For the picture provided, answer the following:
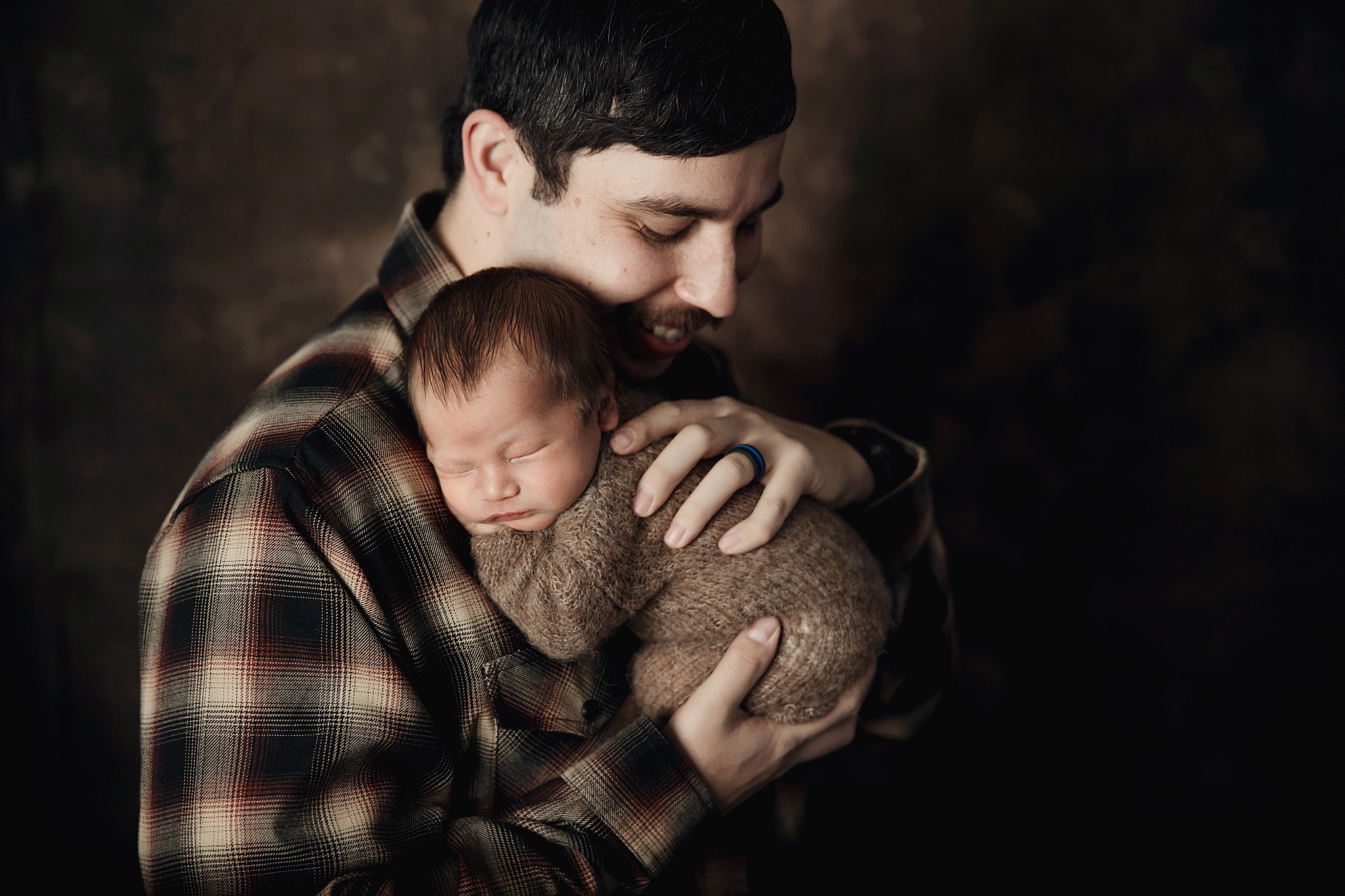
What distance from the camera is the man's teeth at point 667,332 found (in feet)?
4.67

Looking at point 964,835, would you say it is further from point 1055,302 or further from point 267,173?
point 267,173

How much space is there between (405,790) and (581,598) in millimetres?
367

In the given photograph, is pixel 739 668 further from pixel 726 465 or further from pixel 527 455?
pixel 527 455

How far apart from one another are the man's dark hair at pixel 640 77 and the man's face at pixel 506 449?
36 centimetres

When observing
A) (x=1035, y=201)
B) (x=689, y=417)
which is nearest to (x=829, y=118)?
(x=1035, y=201)

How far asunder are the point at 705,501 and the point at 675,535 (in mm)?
72

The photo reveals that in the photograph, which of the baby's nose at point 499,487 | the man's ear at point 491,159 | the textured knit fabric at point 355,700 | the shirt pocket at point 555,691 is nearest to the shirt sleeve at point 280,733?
the textured knit fabric at point 355,700

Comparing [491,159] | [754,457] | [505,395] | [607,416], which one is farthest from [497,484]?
[491,159]

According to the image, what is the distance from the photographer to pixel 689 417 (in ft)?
4.42

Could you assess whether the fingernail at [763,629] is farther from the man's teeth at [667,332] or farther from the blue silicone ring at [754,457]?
the man's teeth at [667,332]

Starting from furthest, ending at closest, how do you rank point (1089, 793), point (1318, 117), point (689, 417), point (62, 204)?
point (1089, 793)
point (1318, 117)
point (62, 204)
point (689, 417)

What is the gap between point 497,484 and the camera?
44.9 inches

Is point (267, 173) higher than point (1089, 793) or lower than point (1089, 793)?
higher

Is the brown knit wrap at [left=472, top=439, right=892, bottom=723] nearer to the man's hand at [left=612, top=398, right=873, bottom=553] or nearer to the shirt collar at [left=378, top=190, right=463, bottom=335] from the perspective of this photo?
the man's hand at [left=612, top=398, right=873, bottom=553]
